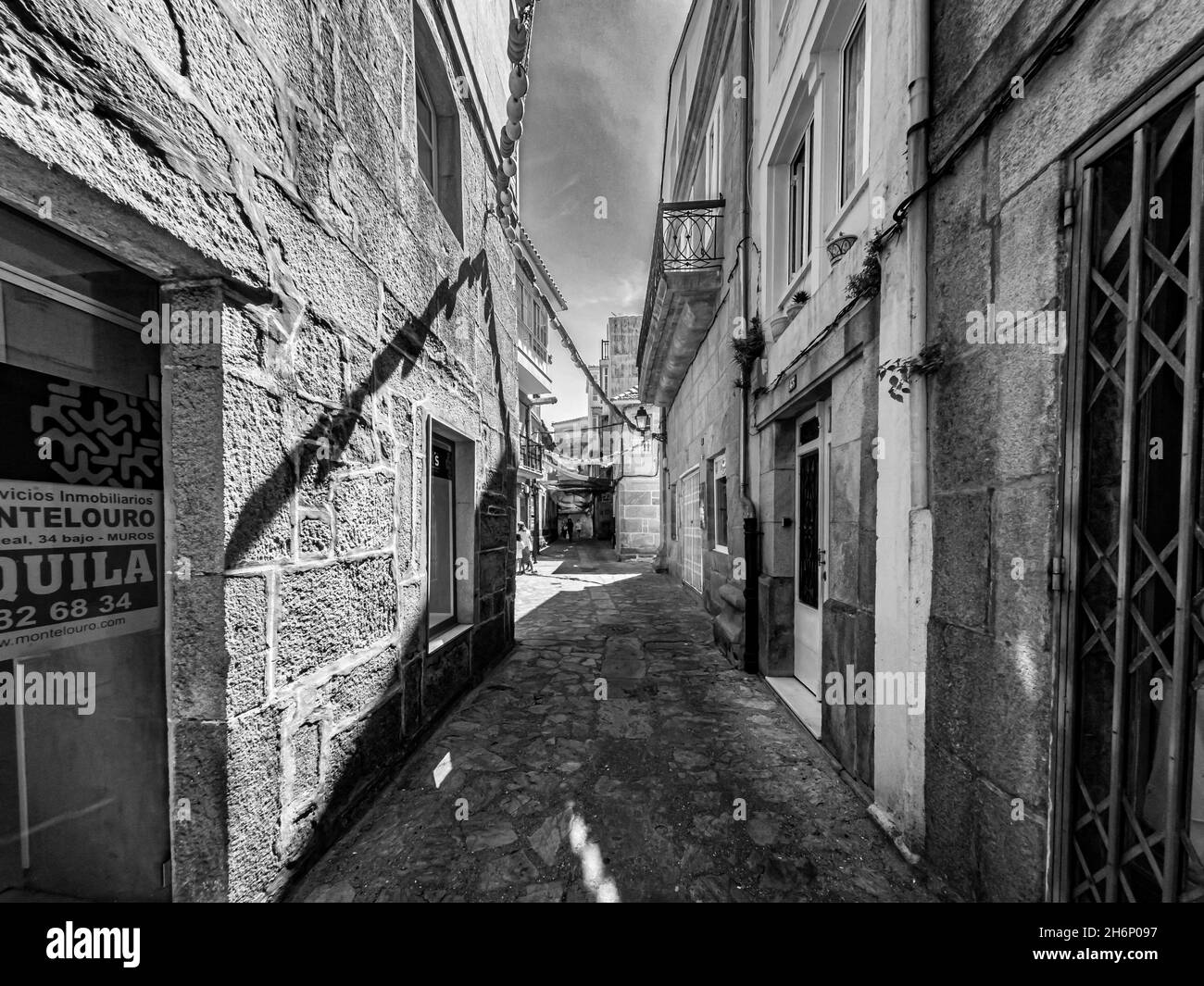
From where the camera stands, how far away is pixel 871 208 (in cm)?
272

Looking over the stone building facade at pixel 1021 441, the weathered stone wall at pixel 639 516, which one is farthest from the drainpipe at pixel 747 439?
the weathered stone wall at pixel 639 516

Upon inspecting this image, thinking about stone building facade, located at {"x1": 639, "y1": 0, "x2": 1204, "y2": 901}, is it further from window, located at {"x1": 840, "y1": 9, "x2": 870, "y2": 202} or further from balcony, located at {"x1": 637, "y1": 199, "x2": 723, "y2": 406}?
balcony, located at {"x1": 637, "y1": 199, "x2": 723, "y2": 406}

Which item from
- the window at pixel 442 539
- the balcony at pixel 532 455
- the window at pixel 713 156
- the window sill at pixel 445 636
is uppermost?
the window at pixel 713 156

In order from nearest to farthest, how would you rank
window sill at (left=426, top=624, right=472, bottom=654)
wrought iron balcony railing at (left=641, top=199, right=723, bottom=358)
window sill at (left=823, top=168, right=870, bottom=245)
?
window sill at (left=823, top=168, right=870, bottom=245) < window sill at (left=426, top=624, right=472, bottom=654) < wrought iron balcony railing at (left=641, top=199, right=723, bottom=358)

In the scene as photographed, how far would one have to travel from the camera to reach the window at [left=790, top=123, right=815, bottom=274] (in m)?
4.11

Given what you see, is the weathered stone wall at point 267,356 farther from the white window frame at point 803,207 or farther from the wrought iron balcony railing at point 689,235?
the wrought iron balcony railing at point 689,235

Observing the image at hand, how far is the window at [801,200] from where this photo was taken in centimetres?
411

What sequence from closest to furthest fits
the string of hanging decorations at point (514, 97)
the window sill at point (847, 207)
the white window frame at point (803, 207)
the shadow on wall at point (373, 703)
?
1. the shadow on wall at point (373, 703)
2. the window sill at point (847, 207)
3. the string of hanging decorations at point (514, 97)
4. the white window frame at point (803, 207)

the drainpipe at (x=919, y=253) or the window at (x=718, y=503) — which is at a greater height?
the drainpipe at (x=919, y=253)

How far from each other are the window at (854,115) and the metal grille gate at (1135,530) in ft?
7.11

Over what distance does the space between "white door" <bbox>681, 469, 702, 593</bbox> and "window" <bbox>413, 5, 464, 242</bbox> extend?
5.59 meters

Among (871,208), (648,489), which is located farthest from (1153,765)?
(648,489)

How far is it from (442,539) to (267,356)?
2540 millimetres

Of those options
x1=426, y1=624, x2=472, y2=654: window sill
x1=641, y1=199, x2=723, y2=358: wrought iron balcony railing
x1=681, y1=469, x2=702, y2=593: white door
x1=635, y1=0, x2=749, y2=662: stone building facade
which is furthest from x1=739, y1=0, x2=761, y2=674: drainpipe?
x1=426, y1=624, x2=472, y2=654: window sill
